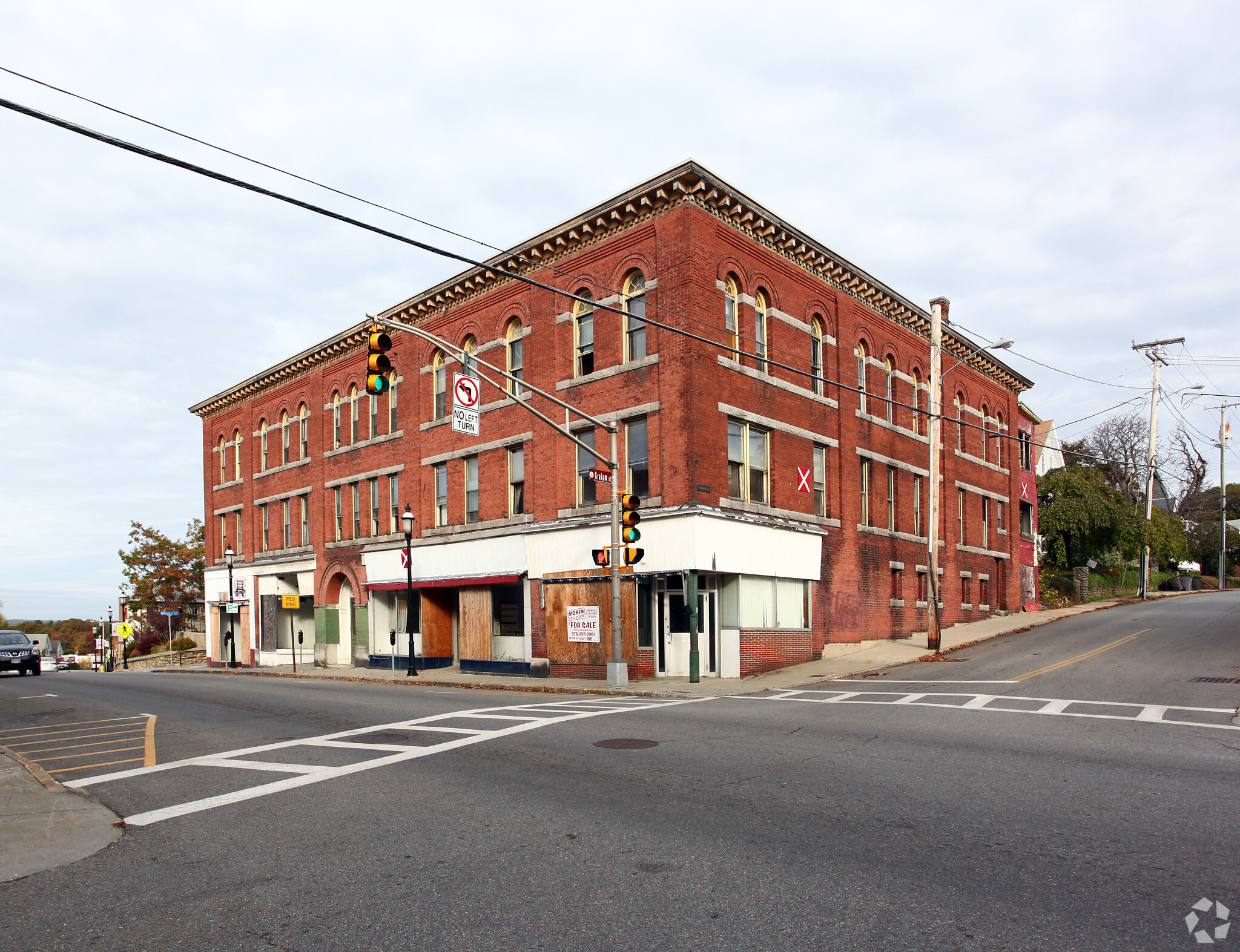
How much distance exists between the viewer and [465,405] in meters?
19.1

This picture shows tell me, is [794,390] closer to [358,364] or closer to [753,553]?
[753,553]

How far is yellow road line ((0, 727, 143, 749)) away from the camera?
43.1 feet

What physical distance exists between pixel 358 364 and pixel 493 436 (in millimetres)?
10232

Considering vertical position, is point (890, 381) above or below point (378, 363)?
above

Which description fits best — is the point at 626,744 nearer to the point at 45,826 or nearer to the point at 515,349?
the point at 45,826

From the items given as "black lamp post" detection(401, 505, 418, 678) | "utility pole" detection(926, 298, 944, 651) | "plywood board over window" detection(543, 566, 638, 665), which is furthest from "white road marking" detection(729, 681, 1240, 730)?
"black lamp post" detection(401, 505, 418, 678)

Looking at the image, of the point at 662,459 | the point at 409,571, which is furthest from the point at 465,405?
the point at 409,571

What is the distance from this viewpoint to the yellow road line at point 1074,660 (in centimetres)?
1975

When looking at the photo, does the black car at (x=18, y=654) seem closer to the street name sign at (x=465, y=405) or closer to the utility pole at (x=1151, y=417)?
the street name sign at (x=465, y=405)

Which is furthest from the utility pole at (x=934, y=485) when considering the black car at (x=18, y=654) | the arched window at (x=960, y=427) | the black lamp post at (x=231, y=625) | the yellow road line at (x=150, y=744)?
the black car at (x=18, y=654)

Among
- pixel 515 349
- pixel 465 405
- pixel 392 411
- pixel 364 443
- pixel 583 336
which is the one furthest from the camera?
pixel 364 443

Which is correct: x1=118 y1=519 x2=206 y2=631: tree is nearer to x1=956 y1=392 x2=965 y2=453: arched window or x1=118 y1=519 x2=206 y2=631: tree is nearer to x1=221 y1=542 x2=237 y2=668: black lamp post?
x1=221 y1=542 x2=237 y2=668: black lamp post

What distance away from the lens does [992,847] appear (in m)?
6.27

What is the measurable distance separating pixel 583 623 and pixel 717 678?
4335 mm
